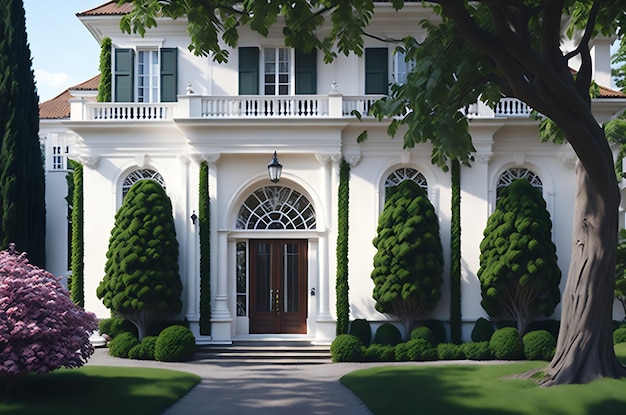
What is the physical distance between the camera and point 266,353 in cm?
1867

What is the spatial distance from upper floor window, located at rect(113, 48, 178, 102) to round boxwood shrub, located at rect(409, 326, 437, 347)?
32.3 ft

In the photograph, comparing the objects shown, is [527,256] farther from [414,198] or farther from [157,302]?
[157,302]

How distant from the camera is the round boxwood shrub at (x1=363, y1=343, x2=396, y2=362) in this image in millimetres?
18328

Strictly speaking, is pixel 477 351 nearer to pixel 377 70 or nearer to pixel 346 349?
pixel 346 349

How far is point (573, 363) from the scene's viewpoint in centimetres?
1240

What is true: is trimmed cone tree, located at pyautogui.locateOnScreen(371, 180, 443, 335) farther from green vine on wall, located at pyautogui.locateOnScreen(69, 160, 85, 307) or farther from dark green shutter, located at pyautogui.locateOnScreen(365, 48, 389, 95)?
green vine on wall, located at pyautogui.locateOnScreen(69, 160, 85, 307)

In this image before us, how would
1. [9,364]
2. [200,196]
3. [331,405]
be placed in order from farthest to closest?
[200,196], [331,405], [9,364]

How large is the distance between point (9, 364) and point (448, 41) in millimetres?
9361

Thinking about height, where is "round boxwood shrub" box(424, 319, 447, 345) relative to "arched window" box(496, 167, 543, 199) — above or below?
below

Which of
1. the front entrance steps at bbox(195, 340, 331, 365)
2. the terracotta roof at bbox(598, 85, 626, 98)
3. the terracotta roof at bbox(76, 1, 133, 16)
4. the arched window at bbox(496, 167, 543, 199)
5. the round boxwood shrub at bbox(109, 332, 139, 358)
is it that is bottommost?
the front entrance steps at bbox(195, 340, 331, 365)

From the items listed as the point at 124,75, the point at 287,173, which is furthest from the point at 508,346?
the point at 124,75

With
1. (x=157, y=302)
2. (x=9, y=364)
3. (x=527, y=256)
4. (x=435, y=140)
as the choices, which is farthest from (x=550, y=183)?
(x=9, y=364)

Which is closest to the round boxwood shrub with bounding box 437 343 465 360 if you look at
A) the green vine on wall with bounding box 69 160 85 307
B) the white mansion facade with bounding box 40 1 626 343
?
the white mansion facade with bounding box 40 1 626 343

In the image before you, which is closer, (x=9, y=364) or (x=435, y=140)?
(x=9, y=364)
